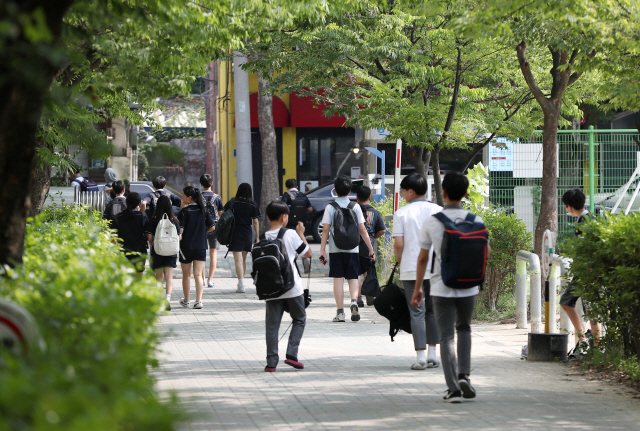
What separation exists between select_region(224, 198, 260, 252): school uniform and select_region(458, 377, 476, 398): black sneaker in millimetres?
7494

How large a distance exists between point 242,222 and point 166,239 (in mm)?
2358

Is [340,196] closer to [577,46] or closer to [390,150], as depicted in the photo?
[577,46]

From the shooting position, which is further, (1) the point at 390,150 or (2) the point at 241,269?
(1) the point at 390,150

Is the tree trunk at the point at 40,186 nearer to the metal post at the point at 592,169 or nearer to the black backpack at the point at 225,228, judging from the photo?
the black backpack at the point at 225,228

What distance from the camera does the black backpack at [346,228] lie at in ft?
A: 32.6

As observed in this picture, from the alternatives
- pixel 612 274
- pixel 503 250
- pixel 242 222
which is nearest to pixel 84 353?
pixel 612 274

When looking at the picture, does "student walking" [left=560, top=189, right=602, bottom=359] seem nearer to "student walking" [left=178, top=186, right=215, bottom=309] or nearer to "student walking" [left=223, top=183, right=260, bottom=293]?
"student walking" [left=178, top=186, right=215, bottom=309]

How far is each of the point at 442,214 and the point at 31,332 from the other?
3861mm

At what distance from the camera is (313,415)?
17.8 ft

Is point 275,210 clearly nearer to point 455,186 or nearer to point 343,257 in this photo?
point 455,186

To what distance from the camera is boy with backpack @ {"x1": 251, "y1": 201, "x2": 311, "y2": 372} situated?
6812mm

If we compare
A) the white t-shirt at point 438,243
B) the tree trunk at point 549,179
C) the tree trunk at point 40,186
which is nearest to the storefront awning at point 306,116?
the tree trunk at point 40,186

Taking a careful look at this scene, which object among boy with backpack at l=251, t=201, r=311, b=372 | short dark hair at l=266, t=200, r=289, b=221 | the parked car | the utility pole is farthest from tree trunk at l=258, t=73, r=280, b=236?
boy with backpack at l=251, t=201, r=311, b=372

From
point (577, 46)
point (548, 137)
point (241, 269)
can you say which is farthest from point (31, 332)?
point (241, 269)
